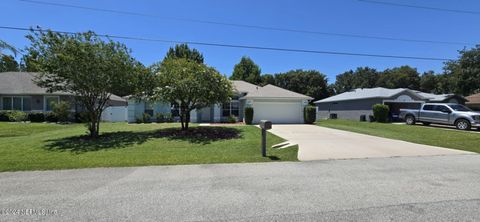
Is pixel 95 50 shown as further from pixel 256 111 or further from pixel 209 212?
pixel 256 111

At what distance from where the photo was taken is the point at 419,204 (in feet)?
12.8

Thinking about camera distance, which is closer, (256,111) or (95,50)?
(95,50)

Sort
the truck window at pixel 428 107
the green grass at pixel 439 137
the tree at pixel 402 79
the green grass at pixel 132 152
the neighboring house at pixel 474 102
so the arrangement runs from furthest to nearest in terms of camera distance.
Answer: the tree at pixel 402 79 → the neighboring house at pixel 474 102 → the truck window at pixel 428 107 → the green grass at pixel 439 137 → the green grass at pixel 132 152

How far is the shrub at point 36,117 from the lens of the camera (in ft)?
67.4

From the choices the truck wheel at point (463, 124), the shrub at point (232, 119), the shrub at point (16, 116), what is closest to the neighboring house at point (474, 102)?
the truck wheel at point (463, 124)

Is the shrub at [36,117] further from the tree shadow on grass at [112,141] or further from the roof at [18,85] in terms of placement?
the tree shadow on grass at [112,141]

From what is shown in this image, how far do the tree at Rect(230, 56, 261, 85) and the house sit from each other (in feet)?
75.6

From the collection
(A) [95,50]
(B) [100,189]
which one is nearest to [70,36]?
(A) [95,50]

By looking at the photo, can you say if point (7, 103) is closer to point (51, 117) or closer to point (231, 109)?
point (51, 117)

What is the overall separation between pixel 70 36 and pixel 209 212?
11412mm

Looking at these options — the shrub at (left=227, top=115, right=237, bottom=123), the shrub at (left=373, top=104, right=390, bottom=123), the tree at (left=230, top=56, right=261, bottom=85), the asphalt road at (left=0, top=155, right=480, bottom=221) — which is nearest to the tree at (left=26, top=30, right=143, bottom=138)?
the asphalt road at (left=0, top=155, right=480, bottom=221)

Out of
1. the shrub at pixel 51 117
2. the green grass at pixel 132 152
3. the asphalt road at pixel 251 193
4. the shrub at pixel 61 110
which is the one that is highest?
the shrub at pixel 61 110

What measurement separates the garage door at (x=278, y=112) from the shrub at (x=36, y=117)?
17.9 meters

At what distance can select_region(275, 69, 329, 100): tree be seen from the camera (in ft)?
167
